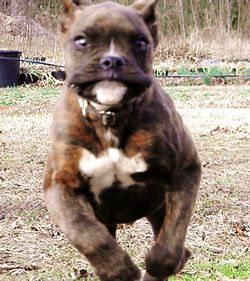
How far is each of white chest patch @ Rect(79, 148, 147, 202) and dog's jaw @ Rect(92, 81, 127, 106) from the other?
33 centimetres

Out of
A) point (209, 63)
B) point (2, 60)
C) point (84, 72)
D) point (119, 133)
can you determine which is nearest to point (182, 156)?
point (119, 133)

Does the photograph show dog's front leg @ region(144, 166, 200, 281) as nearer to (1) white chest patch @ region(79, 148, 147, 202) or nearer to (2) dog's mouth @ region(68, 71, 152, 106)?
(1) white chest patch @ region(79, 148, 147, 202)

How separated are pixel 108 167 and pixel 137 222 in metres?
3.01

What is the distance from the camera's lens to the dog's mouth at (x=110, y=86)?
Result: 10.9 feet

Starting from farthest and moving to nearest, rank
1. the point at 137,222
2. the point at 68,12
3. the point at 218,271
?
the point at 137,222
the point at 218,271
the point at 68,12

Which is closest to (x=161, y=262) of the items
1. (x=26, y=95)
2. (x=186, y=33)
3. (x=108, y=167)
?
(x=108, y=167)

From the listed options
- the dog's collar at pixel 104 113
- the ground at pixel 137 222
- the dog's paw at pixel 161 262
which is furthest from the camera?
the ground at pixel 137 222

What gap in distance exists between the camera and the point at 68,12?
375 cm

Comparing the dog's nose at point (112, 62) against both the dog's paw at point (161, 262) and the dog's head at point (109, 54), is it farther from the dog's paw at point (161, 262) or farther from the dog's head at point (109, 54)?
the dog's paw at point (161, 262)

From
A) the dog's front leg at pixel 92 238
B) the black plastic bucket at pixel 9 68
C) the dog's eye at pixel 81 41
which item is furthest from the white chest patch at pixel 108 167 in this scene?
the black plastic bucket at pixel 9 68

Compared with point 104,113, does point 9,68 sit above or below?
below

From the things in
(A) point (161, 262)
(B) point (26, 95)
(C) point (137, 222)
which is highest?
(A) point (161, 262)

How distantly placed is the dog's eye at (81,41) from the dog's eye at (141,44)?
0.68 feet

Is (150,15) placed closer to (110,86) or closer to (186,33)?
(110,86)
